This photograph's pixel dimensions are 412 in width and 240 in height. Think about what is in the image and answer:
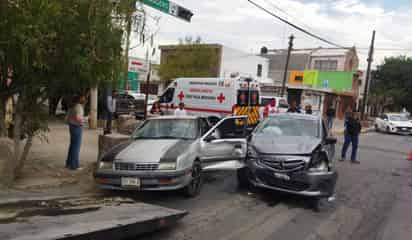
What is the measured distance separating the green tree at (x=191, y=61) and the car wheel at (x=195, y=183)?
2539cm

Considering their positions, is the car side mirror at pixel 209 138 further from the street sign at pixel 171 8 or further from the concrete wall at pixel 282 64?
the concrete wall at pixel 282 64

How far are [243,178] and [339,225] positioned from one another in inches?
85.6

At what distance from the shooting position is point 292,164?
5852 mm

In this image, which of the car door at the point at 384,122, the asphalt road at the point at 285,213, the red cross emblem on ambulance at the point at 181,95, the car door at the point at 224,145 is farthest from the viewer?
the car door at the point at 384,122

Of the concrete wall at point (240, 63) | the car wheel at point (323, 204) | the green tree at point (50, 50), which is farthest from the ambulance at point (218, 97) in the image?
the concrete wall at point (240, 63)

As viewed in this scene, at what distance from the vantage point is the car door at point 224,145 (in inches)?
272

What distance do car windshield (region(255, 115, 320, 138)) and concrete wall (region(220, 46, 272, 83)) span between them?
26443mm

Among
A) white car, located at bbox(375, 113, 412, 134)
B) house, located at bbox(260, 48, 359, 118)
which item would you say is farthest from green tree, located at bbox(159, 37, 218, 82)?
white car, located at bbox(375, 113, 412, 134)

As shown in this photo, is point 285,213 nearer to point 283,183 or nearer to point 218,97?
point 283,183

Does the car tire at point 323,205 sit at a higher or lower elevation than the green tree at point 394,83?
lower

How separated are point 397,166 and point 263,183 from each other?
23.0ft

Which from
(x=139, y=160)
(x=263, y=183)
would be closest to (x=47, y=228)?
(x=139, y=160)

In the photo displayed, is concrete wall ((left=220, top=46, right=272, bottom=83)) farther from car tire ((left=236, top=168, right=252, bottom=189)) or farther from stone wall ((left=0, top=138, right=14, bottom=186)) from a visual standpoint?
stone wall ((left=0, top=138, right=14, bottom=186))

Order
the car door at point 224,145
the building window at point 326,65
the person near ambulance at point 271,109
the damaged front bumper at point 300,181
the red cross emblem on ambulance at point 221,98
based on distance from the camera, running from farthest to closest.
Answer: the building window at point 326,65 < the person near ambulance at point 271,109 < the red cross emblem on ambulance at point 221,98 < the car door at point 224,145 < the damaged front bumper at point 300,181
